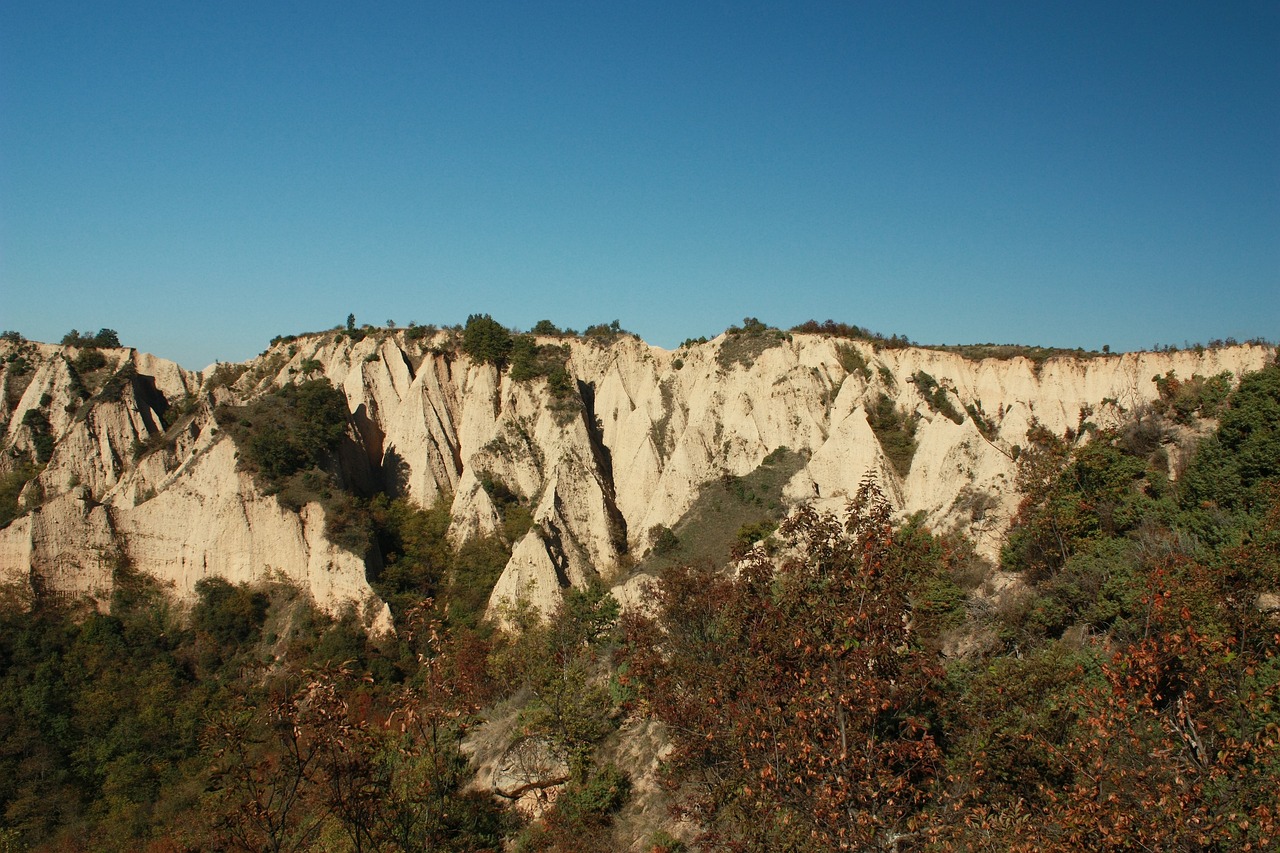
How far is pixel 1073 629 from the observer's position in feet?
46.0

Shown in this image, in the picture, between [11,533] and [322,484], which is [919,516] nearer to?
[322,484]

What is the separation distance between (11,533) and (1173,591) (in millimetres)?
38984

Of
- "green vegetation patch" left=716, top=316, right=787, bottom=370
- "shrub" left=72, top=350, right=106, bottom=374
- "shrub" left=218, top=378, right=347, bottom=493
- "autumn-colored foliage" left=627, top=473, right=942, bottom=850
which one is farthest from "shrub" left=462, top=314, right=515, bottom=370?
"autumn-colored foliage" left=627, top=473, right=942, bottom=850

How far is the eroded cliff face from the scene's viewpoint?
28688 millimetres

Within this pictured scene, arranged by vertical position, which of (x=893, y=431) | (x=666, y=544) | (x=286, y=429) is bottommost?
(x=666, y=544)

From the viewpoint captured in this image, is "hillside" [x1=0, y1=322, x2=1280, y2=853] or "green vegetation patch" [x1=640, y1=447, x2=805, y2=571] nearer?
"hillside" [x1=0, y1=322, x2=1280, y2=853]

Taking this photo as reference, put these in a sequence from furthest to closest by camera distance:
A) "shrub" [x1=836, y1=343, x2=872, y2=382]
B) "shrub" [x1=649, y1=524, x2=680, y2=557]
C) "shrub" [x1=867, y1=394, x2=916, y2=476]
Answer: "shrub" [x1=836, y1=343, x2=872, y2=382] < "shrub" [x1=867, y1=394, x2=916, y2=476] < "shrub" [x1=649, y1=524, x2=680, y2=557]

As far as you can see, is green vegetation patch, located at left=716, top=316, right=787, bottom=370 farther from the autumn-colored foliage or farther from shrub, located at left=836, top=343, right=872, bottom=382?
the autumn-colored foliage

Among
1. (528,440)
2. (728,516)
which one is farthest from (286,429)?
(728,516)

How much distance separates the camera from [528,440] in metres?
38.0

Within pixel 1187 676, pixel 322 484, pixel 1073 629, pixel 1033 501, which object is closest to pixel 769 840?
pixel 1187 676

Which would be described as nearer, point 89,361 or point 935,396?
point 935,396

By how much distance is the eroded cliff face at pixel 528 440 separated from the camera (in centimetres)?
2869

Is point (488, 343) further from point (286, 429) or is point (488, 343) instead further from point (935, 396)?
point (935, 396)
